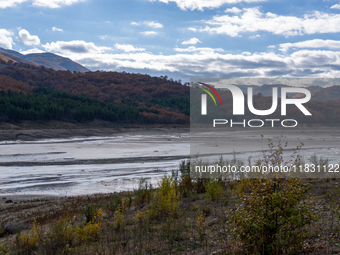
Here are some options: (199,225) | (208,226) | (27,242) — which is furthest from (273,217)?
(27,242)

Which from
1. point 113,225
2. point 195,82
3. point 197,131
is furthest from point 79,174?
point 197,131

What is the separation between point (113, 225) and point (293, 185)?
4125mm

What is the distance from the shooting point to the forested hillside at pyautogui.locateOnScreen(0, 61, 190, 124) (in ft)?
182

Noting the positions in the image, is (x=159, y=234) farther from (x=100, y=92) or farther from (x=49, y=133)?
(x=100, y=92)

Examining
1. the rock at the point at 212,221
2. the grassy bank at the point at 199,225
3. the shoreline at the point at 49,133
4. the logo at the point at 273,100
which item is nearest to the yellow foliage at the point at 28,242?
the grassy bank at the point at 199,225

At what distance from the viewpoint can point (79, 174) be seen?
16250 mm

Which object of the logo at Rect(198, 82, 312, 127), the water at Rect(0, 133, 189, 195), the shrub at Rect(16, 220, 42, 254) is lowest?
the water at Rect(0, 133, 189, 195)

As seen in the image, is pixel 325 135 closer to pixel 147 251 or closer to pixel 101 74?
pixel 147 251

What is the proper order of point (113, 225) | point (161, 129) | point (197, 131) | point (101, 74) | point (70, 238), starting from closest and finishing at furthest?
1. point (70, 238)
2. point (113, 225)
3. point (197, 131)
4. point (161, 129)
5. point (101, 74)

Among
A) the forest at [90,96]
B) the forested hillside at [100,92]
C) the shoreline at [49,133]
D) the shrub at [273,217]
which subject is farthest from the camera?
the forested hillside at [100,92]

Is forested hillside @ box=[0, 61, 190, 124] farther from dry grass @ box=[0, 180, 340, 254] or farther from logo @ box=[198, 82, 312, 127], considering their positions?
dry grass @ box=[0, 180, 340, 254]

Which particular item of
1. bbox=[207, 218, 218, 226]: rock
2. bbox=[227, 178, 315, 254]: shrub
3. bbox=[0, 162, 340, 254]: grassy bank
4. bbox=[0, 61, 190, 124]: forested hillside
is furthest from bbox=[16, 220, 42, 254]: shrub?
bbox=[0, 61, 190, 124]: forested hillside

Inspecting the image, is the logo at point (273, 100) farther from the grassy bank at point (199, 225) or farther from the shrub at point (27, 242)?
the shrub at point (27, 242)

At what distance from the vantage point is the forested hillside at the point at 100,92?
5541cm
